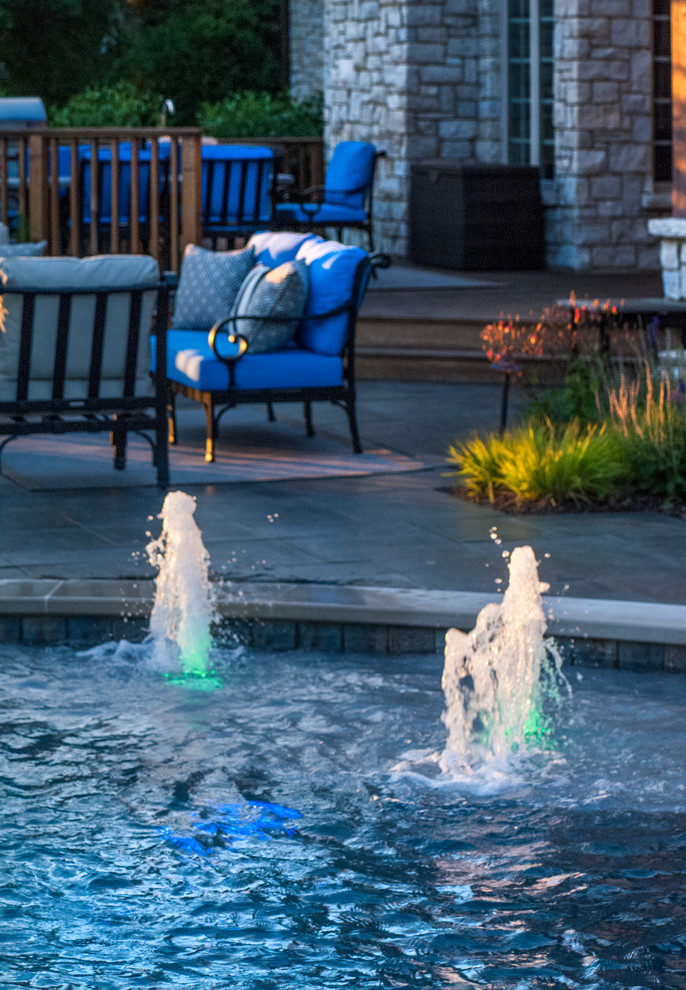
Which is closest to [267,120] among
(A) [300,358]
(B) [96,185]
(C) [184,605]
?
(B) [96,185]

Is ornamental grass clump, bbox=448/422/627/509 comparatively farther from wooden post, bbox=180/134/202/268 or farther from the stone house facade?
the stone house facade

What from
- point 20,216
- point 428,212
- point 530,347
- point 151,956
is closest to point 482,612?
point 151,956

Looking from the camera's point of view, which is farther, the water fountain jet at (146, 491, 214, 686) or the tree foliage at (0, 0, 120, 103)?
the tree foliage at (0, 0, 120, 103)

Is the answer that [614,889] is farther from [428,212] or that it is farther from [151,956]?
[428,212]

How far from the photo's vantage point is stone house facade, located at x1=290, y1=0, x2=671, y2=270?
43.5 feet

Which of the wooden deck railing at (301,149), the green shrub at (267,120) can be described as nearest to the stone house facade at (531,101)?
the wooden deck railing at (301,149)

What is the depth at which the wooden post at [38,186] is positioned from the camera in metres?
11.0

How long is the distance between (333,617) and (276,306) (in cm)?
333

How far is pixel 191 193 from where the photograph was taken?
35.9 feet

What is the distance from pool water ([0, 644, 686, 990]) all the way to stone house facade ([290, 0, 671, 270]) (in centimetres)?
897

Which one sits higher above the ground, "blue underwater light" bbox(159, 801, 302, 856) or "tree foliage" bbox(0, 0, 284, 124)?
"tree foliage" bbox(0, 0, 284, 124)

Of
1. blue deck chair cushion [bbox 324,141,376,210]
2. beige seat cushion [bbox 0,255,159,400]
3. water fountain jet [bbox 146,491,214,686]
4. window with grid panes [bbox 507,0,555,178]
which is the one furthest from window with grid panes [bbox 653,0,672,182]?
water fountain jet [bbox 146,491,214,686]

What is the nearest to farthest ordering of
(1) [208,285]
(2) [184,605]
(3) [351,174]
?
(2) [184,605], (1) [208,285], (3) [351,174]

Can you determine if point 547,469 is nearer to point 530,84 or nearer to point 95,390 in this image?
point 95,390
